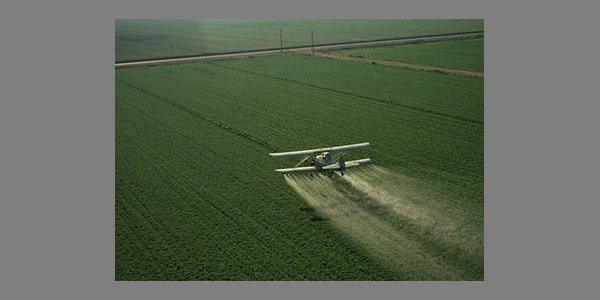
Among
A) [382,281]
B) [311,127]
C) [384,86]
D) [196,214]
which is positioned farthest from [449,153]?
[384,86]

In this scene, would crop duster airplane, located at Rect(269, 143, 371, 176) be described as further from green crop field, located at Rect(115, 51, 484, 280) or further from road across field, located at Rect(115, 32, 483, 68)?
road across field, located at Rect(115, 32, 483, 68)

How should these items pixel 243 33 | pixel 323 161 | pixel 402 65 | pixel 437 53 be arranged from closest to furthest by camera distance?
pixel 323 161
pixel 402 65
pixel 437 53
pixel 243 33

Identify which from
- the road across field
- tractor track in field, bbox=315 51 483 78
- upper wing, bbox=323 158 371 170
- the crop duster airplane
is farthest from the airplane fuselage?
the road across field

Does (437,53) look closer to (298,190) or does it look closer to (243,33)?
(243,33)

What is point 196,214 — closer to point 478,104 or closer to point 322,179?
point 322,179

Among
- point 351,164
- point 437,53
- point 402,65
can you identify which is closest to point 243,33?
point 437,53

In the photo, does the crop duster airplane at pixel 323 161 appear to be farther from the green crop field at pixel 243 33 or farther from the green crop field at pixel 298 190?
the green crop field at pixel 243 33
